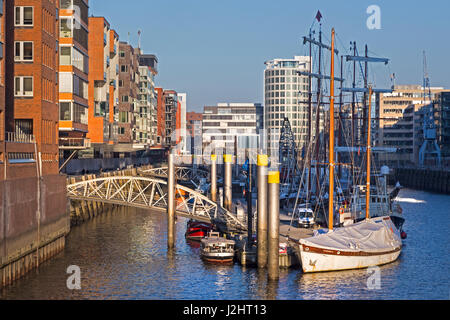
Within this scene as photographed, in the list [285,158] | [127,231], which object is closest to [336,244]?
[127,231]

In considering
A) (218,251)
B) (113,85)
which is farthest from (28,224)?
(113,85)

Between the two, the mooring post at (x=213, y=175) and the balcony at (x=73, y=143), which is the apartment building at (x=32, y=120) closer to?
the balcony at (x=73, y=143)

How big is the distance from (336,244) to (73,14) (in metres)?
44.4

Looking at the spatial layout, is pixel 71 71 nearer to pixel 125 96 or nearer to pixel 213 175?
pixel 213 175

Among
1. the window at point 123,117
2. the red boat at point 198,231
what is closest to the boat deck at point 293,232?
the red boat at point 198,231

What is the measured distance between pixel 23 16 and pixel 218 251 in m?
25.6

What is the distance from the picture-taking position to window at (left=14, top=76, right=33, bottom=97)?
201 feet

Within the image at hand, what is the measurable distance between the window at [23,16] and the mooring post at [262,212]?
23592mm

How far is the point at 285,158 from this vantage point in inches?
5768

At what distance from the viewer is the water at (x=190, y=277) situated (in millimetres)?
47969

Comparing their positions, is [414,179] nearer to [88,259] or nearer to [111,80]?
[111,80]

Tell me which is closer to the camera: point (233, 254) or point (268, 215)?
point (268, 215)

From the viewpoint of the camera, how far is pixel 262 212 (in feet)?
173
